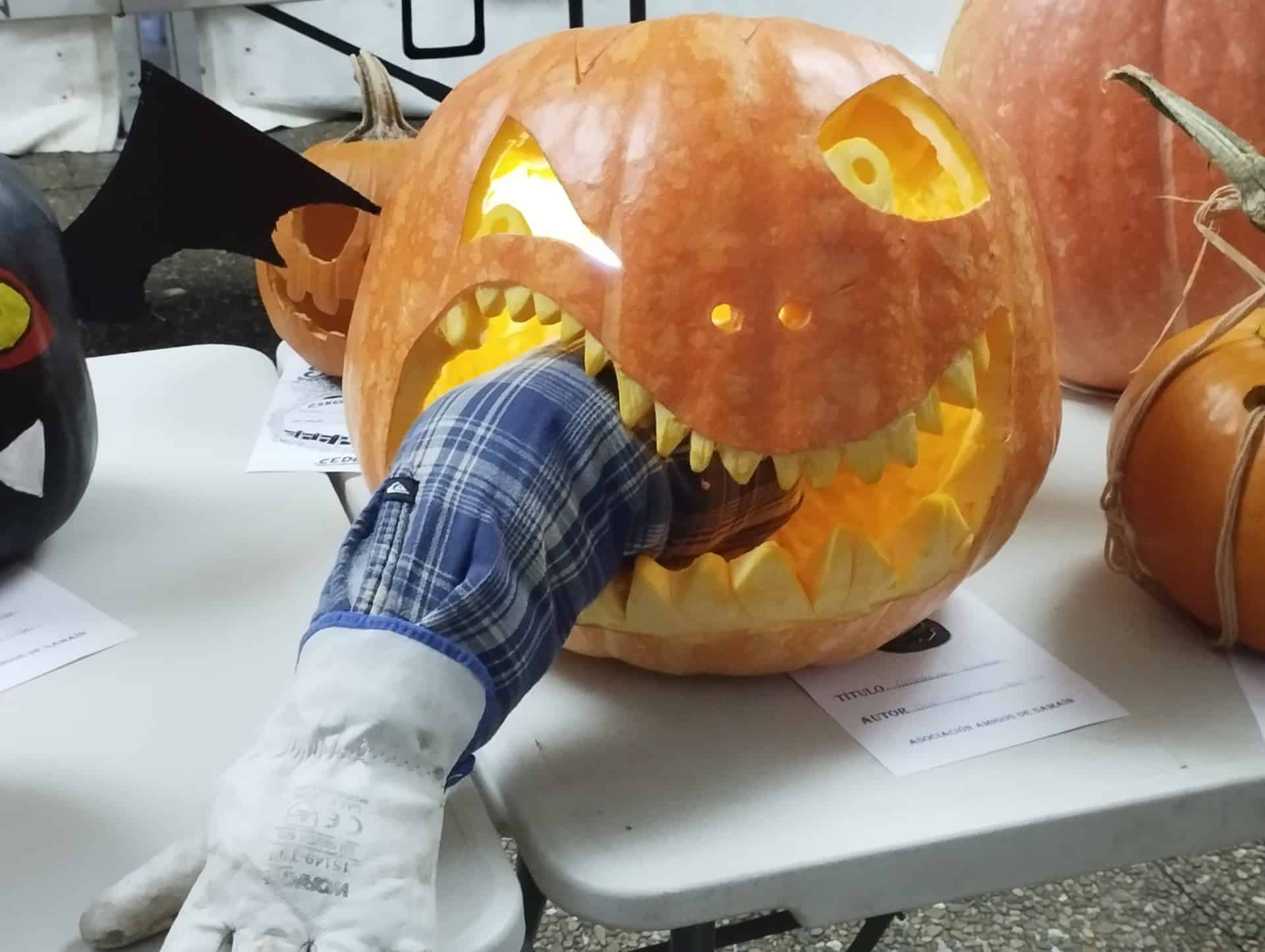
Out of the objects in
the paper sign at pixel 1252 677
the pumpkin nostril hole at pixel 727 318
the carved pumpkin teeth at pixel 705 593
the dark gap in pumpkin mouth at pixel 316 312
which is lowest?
the paper sign at pixel 1252 677

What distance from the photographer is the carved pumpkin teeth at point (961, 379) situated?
1.89ft

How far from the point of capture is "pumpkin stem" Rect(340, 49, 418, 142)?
1.26 m

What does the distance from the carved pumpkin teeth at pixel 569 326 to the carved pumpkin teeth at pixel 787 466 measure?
110 mm

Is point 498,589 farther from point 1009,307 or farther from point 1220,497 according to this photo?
point 1220,497

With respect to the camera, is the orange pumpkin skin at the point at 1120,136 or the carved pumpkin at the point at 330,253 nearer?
the orange pumpkin skin at the point at 1120,136

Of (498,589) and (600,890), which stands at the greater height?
(498,589)

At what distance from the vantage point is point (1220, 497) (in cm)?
64

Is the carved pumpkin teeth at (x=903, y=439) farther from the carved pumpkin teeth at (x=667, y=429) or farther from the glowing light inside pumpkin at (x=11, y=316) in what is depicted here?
the glowing light inside pumpkin at (x=11, y=316)

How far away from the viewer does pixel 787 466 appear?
559 millimetres

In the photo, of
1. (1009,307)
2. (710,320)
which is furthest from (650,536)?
(1009,307)

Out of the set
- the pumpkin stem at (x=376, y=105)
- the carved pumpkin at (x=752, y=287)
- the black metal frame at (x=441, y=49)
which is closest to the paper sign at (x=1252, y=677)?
the carved pumpkin at (x=752, y=287)

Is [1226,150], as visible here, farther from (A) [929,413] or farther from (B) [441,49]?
(B) [441,49]

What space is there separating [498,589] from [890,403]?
206 mm

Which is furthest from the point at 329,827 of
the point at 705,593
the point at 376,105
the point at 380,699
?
the point at 376,105
